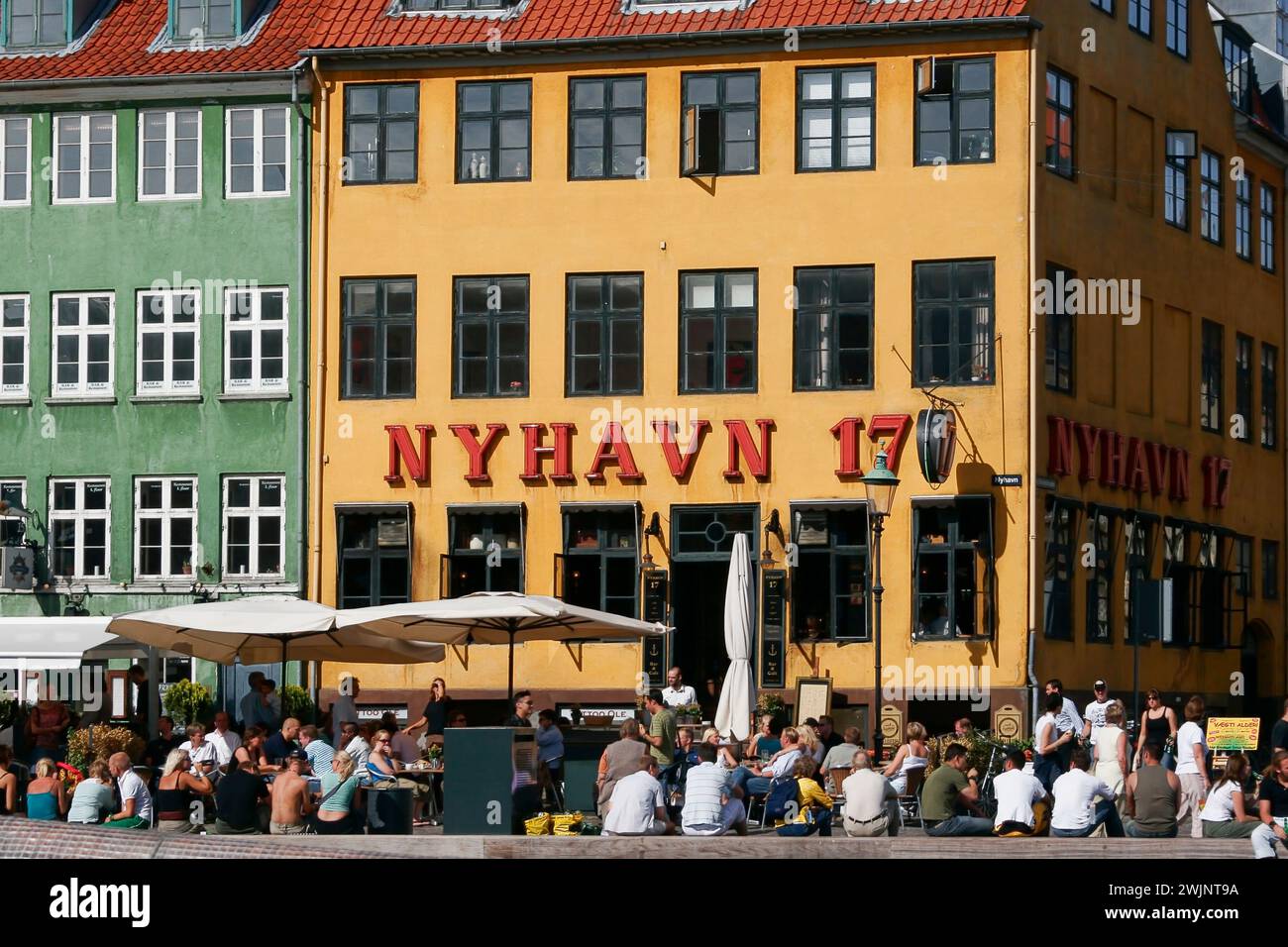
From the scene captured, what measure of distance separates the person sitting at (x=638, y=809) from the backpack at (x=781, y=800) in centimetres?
234

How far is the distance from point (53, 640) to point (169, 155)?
26.7 feet

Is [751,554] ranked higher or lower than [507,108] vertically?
lower

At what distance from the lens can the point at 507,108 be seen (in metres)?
41.6

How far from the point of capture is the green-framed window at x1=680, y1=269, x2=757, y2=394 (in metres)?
40.9

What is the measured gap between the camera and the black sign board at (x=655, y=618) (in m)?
40.3

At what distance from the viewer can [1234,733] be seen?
110ft

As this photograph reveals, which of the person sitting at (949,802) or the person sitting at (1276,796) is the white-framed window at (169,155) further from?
the person sitting at (1276,796)

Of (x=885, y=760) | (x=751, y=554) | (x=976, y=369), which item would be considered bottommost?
(x=885, y=760)

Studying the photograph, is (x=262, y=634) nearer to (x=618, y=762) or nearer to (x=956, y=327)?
(x=618, y=762)

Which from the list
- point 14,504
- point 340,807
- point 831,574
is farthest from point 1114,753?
point 14,504

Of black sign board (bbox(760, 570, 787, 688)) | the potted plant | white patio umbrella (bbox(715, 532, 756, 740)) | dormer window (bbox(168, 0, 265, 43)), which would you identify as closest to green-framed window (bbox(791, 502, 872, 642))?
black sign board (bbox(760, 570, 787, 688))
